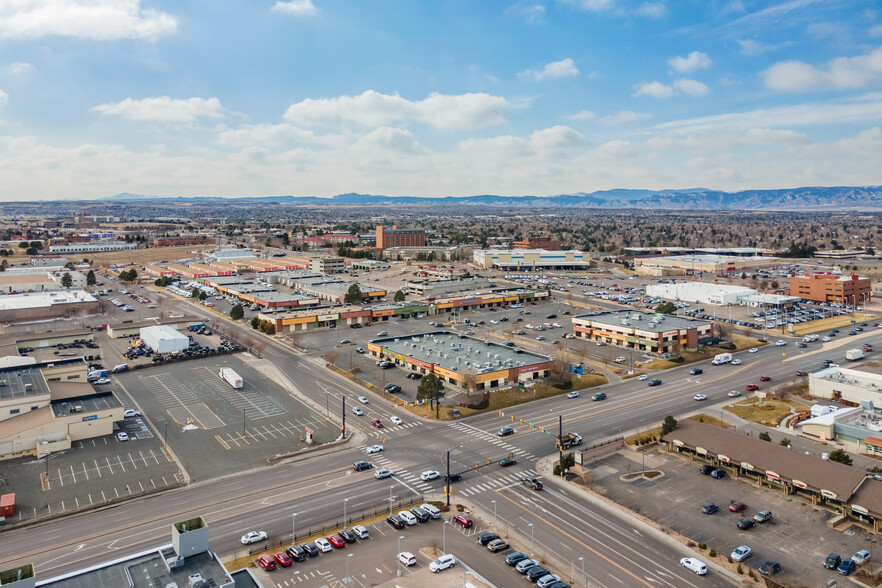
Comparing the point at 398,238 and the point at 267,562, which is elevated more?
the point at 398,238

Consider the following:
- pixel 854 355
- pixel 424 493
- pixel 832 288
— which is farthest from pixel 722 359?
pixel 832 288

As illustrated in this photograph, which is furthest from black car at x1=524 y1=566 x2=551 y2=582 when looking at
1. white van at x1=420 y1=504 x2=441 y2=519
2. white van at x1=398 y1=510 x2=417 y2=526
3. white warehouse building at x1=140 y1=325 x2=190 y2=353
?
white warehouse building at x1=140 y1=325 x2=190 y2=353

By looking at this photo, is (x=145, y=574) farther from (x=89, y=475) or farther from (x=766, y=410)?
(x=766, y=410)

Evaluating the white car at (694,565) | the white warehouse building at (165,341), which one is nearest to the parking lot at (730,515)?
the white car at (694,565)

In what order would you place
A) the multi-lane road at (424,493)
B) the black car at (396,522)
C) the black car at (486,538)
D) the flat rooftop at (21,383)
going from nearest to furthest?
the multi-lane road at (424,493)
the black car at (486,538)
the black car at (396,522)
the flat rooftop at (21,383)

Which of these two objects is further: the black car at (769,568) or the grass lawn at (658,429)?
the grass lawn at (658,429)

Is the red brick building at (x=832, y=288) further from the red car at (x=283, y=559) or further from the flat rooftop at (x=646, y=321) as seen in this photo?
the red car at (x=283, y=559)

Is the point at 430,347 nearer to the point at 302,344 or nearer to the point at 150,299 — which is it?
the point at 302,344
